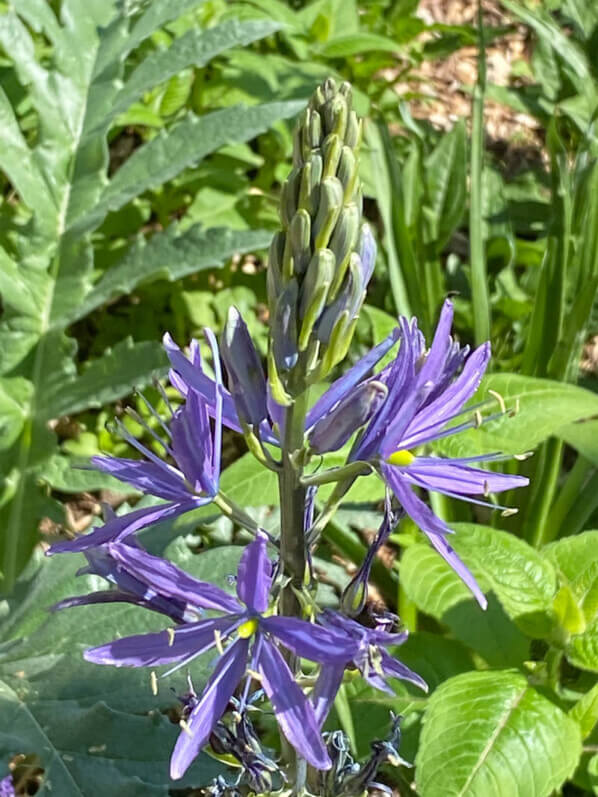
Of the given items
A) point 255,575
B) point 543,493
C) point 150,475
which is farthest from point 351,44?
point 255,575

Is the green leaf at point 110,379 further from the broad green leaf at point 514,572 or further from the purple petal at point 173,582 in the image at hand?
the purple petal at point 173,582

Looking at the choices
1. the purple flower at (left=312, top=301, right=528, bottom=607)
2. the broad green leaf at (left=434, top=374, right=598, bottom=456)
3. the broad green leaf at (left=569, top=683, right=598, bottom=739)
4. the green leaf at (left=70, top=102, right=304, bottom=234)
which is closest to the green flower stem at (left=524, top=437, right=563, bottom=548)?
the broad green leaf at (left=434, top=374, right=598, bottom=456)

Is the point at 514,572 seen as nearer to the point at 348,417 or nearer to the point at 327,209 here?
the point at 348,417

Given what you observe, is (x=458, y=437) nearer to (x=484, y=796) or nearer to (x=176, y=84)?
(x=484, y=796)

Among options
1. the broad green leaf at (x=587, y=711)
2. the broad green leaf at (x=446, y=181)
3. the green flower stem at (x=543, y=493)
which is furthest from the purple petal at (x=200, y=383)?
the broad green leaf at (x=446, y=181)

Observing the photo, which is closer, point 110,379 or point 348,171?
point 348,171
